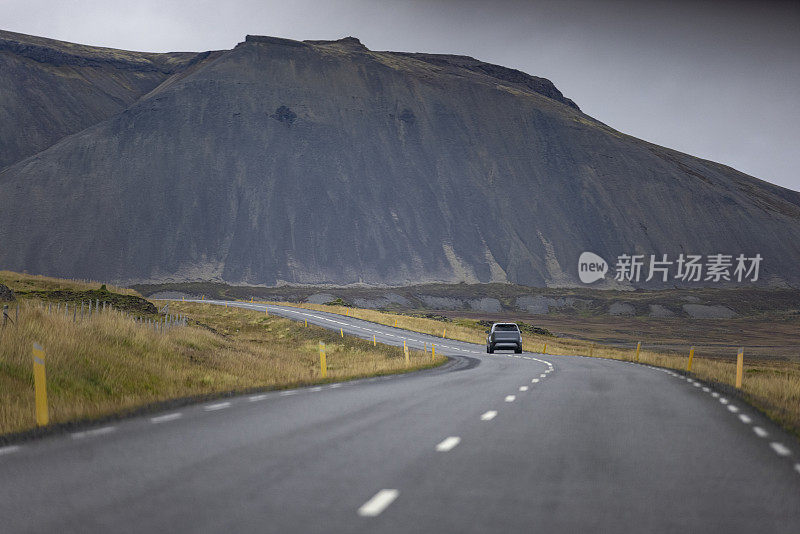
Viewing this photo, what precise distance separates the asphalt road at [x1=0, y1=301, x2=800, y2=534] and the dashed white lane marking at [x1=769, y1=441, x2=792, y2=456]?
0.8 inches

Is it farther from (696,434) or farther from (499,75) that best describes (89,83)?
(696,434)

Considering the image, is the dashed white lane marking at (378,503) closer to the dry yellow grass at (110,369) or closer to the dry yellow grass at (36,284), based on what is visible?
the dry yellow grass at (110,369)

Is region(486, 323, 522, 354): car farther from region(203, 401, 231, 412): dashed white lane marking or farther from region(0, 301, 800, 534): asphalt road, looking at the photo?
region(203, 401, 231, 412): dashed white lane marking

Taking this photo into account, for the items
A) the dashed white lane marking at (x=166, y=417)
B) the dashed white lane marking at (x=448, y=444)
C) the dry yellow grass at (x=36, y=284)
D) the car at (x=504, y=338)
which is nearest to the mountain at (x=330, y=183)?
the dry yellow grass at (x=36, y=284)

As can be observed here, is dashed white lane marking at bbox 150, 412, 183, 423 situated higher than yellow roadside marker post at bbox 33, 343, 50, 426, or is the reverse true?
yellow roadside marker post at bbox 33, 343, 50, 426

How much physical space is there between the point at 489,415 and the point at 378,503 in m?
6.91

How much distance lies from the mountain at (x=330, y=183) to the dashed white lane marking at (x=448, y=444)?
342 ft

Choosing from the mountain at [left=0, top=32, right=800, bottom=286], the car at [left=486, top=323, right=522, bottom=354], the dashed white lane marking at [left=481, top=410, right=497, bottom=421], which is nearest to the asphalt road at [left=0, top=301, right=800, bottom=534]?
the dashed white lane marking at [left=481, top=410, right=497, bottom=421]

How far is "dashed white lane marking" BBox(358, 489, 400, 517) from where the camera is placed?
19.9ft

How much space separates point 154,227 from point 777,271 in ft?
308

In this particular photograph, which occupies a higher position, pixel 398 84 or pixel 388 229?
pixel 398 84

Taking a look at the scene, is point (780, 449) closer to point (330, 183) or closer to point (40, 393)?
point (40, 393)

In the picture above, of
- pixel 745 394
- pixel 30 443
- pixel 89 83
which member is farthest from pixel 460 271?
pixel 30 443

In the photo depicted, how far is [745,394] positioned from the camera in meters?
17.9
